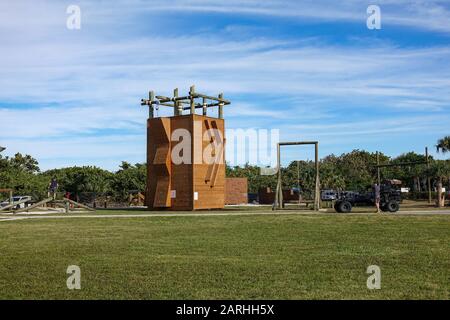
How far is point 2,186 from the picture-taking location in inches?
1887

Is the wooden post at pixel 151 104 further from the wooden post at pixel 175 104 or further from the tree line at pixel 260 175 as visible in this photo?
the tree line at pixel 260 175

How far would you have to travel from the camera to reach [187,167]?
119 feet

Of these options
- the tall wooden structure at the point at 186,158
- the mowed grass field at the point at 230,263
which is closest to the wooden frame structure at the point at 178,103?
the tall wooden structure at the point at 186,158

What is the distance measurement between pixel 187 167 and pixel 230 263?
26657mm

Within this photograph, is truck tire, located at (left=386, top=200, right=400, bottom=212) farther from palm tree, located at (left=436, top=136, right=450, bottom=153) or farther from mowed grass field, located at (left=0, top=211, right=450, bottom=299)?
palm tree, located at (left=436, top=136, right=450, bottom=153)

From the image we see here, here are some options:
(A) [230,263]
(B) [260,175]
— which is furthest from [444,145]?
(A) [230,263]

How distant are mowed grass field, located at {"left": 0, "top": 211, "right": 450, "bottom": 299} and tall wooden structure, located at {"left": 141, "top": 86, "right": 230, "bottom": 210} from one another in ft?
63.8

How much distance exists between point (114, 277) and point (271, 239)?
638cm

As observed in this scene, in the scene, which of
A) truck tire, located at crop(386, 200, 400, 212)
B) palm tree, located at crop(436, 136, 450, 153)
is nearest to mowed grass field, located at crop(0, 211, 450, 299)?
truck tire, located at crop(386, 200, 400, 212)

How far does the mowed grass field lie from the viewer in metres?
7.32
